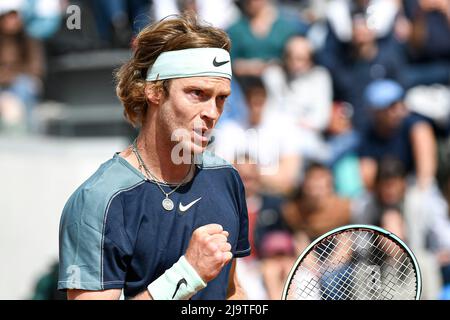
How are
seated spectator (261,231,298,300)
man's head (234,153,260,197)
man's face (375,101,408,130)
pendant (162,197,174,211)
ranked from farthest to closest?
man's face (375,101,408,130) < man's head (234,153,260,197) < seated spectator (261,231,298,300) < pendant (162,197,174,211)

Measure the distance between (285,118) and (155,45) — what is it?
4.24m

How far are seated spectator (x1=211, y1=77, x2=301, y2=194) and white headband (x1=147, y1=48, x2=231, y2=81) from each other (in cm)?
373

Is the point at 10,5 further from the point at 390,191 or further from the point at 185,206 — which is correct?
the point at 185,206

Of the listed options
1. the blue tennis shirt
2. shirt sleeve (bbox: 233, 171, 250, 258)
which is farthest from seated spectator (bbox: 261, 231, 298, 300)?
the blue tennis shirt

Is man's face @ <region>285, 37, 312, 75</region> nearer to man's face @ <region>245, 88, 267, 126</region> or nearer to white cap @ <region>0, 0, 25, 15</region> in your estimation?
man's face @ <region>245, 88, 267, 126</region>

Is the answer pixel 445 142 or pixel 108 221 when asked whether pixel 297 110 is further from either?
pixel 108 221

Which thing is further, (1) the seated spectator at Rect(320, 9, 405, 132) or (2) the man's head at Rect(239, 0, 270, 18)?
(2) the man's head at Rect(239, 0, 270, 18)

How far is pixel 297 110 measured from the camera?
23.4ft

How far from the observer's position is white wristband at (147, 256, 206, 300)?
262 cm

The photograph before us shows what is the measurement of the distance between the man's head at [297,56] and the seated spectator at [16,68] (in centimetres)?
222

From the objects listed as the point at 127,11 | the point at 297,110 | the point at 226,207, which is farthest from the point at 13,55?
the point at 226,207

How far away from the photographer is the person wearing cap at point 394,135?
22.5ft

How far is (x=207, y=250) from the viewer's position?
257cm

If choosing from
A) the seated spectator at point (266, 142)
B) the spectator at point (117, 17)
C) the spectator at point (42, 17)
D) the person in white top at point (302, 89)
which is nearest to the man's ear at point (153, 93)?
the seated spectator at point (266, 142)
